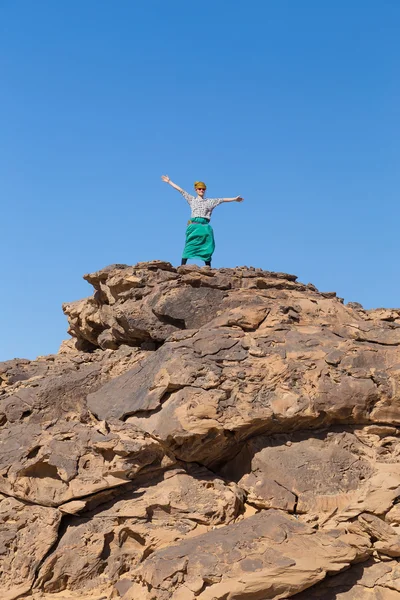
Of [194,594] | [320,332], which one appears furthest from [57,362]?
[194,594]

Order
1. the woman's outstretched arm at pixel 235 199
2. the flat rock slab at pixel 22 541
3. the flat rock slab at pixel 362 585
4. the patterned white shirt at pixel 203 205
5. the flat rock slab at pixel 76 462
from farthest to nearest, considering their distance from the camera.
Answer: the woman's outstretched arm at pixel 235 199 → the patterned white shirt at pixel 203 205 → the flat rock slab at pixel 76 462 → the flat rock slab at pixel 22 541 → the flat rock slab at pixel 362 585

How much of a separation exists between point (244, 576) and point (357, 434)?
2915mm

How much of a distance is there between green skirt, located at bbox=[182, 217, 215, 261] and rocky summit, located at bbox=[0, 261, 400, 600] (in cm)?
253

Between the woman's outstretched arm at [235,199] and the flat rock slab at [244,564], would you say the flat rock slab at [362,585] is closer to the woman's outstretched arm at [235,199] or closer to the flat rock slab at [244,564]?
the flat rock slab at [244,564]

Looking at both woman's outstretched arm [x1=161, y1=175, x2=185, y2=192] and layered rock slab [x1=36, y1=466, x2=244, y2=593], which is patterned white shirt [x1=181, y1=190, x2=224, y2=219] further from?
layered rock slab [x1=36, y1=466, x2=244, y2=593]

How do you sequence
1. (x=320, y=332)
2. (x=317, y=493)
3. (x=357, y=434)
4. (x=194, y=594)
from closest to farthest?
(x=194, y=594) < (x=317, y=493) < (x=357, y=434) < (x=320, y=332)

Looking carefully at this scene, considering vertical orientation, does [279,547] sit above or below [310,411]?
below

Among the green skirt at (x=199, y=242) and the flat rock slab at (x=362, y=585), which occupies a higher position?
the green skirt at (x=199, y=242)

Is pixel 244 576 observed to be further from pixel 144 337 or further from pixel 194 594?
pixel 144 337

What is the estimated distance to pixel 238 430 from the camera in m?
8.99

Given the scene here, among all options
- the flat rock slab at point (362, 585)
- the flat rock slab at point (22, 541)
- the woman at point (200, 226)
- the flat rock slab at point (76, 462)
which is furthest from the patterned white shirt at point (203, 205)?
the flat rock slab at point (362, 585)

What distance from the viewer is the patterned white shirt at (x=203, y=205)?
516 inches

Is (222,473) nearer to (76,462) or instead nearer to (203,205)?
(76,462)

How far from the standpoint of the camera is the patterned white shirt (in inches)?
516
